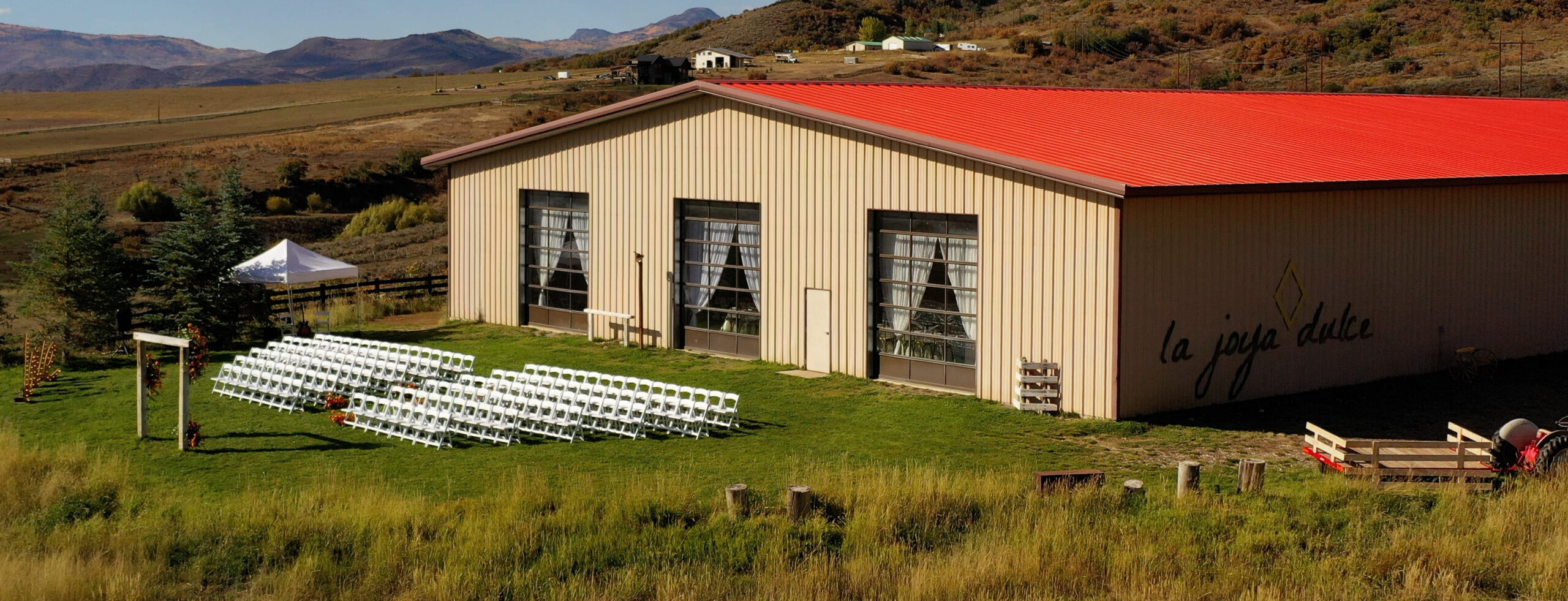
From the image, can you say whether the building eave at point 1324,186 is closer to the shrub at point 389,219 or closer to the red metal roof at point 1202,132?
the red metal roof at point 1202,132

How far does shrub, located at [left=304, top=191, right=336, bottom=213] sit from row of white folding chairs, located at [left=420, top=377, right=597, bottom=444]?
44300 millimetres

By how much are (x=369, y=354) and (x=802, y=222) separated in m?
6.47

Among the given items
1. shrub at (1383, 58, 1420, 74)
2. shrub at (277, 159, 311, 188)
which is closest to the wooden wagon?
shrub at (277, 159, 311, 188)

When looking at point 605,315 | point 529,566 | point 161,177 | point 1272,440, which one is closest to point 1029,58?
point 161,177

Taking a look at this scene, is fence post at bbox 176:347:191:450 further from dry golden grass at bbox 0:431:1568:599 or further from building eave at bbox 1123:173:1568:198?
building eave at bbox 1123:173:1568:198

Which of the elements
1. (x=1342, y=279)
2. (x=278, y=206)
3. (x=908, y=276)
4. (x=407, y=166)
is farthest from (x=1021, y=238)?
(x=407, y=166)

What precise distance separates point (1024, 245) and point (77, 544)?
1112 centimetres

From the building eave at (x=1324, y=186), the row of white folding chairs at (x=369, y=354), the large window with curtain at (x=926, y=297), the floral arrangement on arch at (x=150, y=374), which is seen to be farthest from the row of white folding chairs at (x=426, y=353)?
the building eave at (x=1324, y=186)

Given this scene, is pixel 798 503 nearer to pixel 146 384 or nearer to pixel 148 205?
pixel 146 384

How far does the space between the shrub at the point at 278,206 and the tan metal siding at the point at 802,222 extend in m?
32.2

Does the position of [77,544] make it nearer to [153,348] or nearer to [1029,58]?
[153,348]

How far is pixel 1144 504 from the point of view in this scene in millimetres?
12094

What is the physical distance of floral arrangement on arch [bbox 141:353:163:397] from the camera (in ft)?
52.1

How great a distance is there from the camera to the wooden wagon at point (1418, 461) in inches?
514
